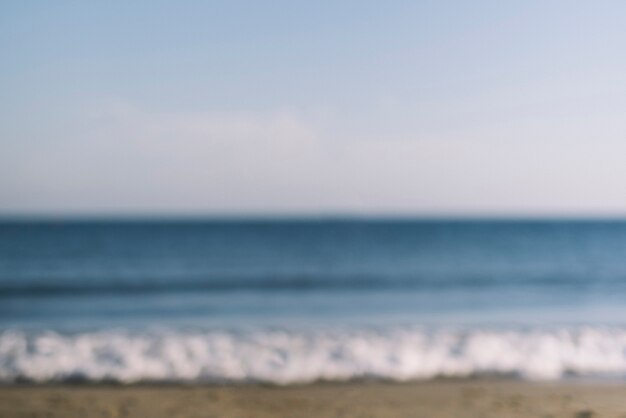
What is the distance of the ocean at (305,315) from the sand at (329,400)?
489 mm

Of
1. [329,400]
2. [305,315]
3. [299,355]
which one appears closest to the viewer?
[329,400]

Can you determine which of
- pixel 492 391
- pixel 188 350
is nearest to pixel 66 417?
pixel 188 350

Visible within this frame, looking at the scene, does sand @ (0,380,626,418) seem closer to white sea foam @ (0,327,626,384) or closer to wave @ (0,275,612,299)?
white sea foam @ (0,327,626,384)

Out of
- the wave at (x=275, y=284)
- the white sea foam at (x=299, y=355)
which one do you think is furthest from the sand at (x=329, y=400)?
the wave at (x=275, y=284)

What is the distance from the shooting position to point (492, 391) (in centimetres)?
830

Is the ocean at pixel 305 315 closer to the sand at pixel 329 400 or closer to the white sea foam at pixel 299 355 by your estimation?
the white sea foam at pixel 299 355

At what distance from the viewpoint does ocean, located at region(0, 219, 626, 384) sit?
9.30 metres

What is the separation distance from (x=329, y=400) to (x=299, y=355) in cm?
184

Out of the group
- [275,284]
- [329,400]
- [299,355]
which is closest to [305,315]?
[299,355]

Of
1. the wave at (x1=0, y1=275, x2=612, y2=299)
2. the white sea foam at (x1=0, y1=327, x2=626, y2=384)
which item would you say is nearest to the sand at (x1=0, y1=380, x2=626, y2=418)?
the white sea foam at (x1=0, y1=327, x2=626, y2=384)

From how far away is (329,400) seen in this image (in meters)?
7.81

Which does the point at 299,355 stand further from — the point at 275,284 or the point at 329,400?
the point at 275,284

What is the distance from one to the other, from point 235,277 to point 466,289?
7.73 meters

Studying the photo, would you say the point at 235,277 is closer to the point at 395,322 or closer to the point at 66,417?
the point at 395,322
